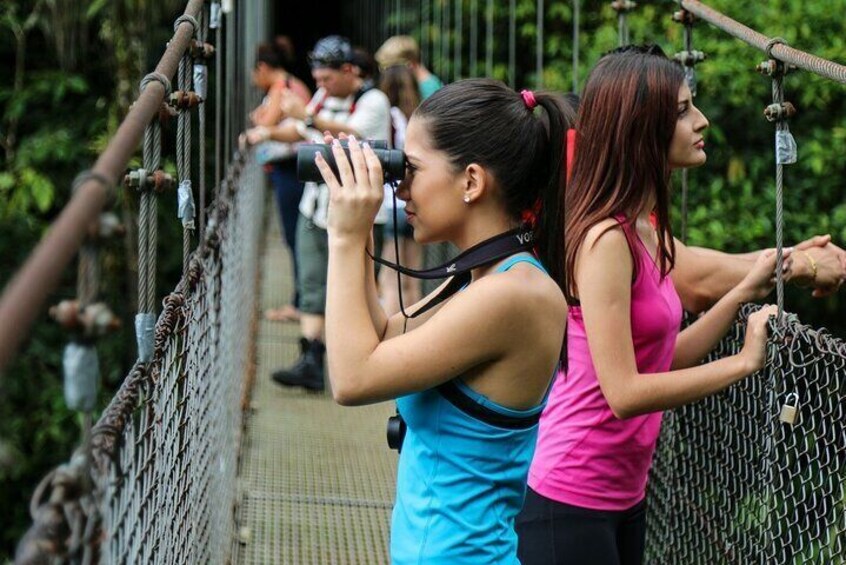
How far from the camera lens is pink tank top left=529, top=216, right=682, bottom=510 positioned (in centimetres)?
195

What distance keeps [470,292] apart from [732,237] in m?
3.73

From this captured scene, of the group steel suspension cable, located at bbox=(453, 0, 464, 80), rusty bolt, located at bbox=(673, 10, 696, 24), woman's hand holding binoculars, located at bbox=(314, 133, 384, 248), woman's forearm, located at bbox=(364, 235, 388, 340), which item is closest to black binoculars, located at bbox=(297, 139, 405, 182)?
woman's hand holding binoculars, located at bbox=(314, 133, 384, 248)

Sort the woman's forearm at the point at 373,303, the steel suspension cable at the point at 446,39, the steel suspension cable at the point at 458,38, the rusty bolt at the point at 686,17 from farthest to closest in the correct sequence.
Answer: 1. the steel suspension cable at the point at 446,39
2. the steel suspension cable at the point at 458,38
3. the rusty bolt at the point at 686,17
4. the woman's forearm at the point at 373,303

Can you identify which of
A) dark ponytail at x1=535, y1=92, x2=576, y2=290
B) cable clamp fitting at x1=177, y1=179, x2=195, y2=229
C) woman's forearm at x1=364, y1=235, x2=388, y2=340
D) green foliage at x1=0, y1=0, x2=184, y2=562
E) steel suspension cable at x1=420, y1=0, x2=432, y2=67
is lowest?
green foliage at x1=0, y1=0, x2=184, y2=562

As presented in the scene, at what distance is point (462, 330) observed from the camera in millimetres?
1475

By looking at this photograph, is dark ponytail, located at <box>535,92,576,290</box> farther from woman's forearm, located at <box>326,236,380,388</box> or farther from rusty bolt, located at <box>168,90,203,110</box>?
rusty bolt, located at <box>168,90,203,110</box>

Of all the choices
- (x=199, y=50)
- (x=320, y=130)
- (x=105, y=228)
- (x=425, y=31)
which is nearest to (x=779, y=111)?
(x=199, y=50)

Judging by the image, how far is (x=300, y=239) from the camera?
16.1 ft

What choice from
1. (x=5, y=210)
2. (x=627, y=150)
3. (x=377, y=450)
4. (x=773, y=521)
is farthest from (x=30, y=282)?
(x=5, y=210)

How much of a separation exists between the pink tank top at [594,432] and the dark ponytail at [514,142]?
32 centimetres

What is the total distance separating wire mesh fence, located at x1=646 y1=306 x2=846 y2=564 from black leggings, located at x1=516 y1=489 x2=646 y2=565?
0.24 metres

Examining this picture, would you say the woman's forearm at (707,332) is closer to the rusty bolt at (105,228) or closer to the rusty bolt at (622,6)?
the rusty bolt at (622,6)

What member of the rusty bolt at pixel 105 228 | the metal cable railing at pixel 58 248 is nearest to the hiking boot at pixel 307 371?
the metal cable railing at pixel 58 248

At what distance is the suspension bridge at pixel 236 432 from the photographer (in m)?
1.02
